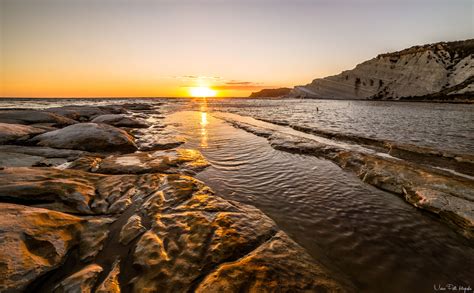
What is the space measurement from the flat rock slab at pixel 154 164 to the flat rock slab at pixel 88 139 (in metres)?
1.97

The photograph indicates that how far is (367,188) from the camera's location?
6.46m

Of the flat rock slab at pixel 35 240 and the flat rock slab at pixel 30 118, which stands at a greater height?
the flat rock slab at pixel 30 118

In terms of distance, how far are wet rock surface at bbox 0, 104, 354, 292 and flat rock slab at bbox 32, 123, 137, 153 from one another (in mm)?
4222

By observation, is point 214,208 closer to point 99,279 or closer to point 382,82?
point 99,279

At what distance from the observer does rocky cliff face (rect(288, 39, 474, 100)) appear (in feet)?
228

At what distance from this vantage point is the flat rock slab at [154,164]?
22.5 feet

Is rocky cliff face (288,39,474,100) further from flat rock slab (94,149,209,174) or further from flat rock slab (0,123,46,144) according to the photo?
flat rock slab (0,123,46,144)

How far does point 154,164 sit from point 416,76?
104690 millimetres

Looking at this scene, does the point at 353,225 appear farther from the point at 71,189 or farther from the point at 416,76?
the point at 416,76

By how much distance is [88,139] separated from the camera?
9.46 m

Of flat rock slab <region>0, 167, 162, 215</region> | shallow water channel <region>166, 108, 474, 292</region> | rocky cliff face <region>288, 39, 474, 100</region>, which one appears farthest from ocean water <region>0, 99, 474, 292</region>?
rocky cliff face <region>288, 39, 474, 100</region>

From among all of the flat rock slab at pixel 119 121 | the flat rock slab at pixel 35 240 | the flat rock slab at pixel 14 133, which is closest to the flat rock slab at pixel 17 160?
the flat rock slab at pixel 14 133

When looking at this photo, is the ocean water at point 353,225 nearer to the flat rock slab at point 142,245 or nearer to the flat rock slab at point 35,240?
the flat rock slab at point 142,245
